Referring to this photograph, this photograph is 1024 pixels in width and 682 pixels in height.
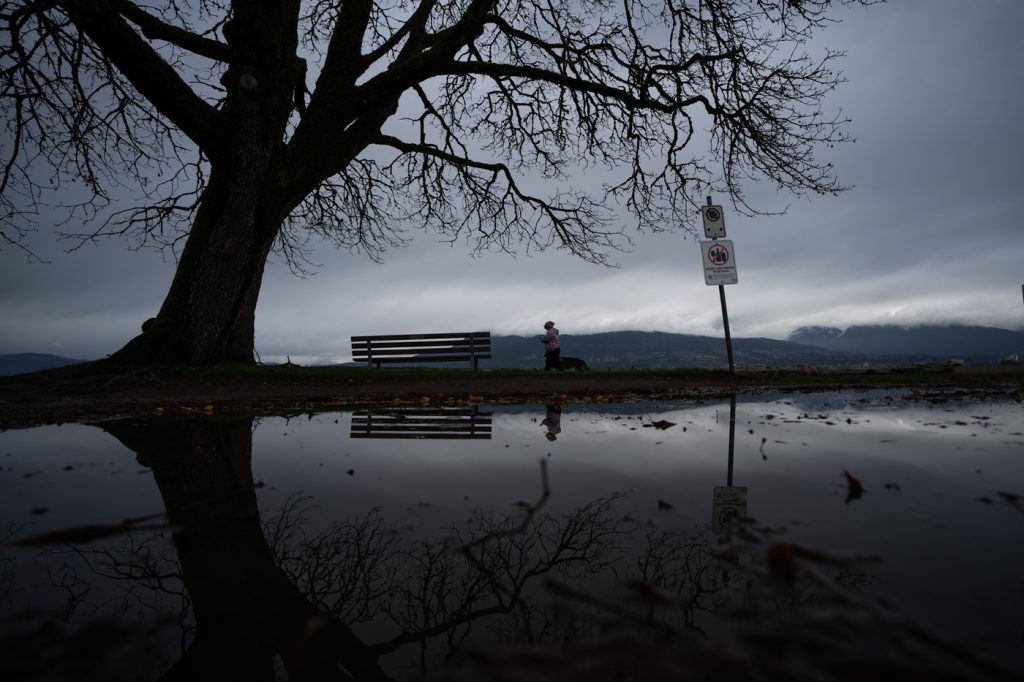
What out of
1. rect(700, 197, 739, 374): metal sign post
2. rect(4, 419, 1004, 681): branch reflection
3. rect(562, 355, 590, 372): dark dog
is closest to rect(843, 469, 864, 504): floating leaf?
rect(4, 419, 1004, 681): branch reflection

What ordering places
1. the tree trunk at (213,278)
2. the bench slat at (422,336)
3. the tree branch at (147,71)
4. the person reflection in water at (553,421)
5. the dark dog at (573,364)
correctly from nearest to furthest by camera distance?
the person reflection in water at (553,421) < the tree branch at (147,71) < the tree trunk at (213,278) < the bench slat at (422,336) < the dark dog at (573,364)

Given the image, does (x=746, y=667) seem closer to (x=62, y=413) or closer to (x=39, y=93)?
(x=62, y=413)

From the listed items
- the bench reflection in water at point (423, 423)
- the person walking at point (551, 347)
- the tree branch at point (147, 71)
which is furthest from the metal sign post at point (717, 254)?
the tree branch at point (147, 71)

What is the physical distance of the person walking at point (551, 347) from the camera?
18.3 meters

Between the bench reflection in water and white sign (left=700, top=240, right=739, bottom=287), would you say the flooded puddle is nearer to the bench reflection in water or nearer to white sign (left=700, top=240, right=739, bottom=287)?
the bench reflection in water

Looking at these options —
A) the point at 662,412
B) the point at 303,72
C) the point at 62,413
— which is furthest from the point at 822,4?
the point at 62,413

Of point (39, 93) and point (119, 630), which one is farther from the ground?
point (39, 93)

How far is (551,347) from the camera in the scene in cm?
1870

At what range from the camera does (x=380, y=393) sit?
885 centimetres

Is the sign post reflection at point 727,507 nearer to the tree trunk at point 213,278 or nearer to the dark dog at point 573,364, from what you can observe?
the tree trunk at point 213,278

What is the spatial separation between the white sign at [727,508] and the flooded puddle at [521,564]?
13mm

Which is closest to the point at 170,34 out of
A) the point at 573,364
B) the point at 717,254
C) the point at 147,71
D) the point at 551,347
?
the point at 147,71

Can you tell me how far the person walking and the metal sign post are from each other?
7552 mm

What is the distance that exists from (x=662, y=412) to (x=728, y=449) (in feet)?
7.68
